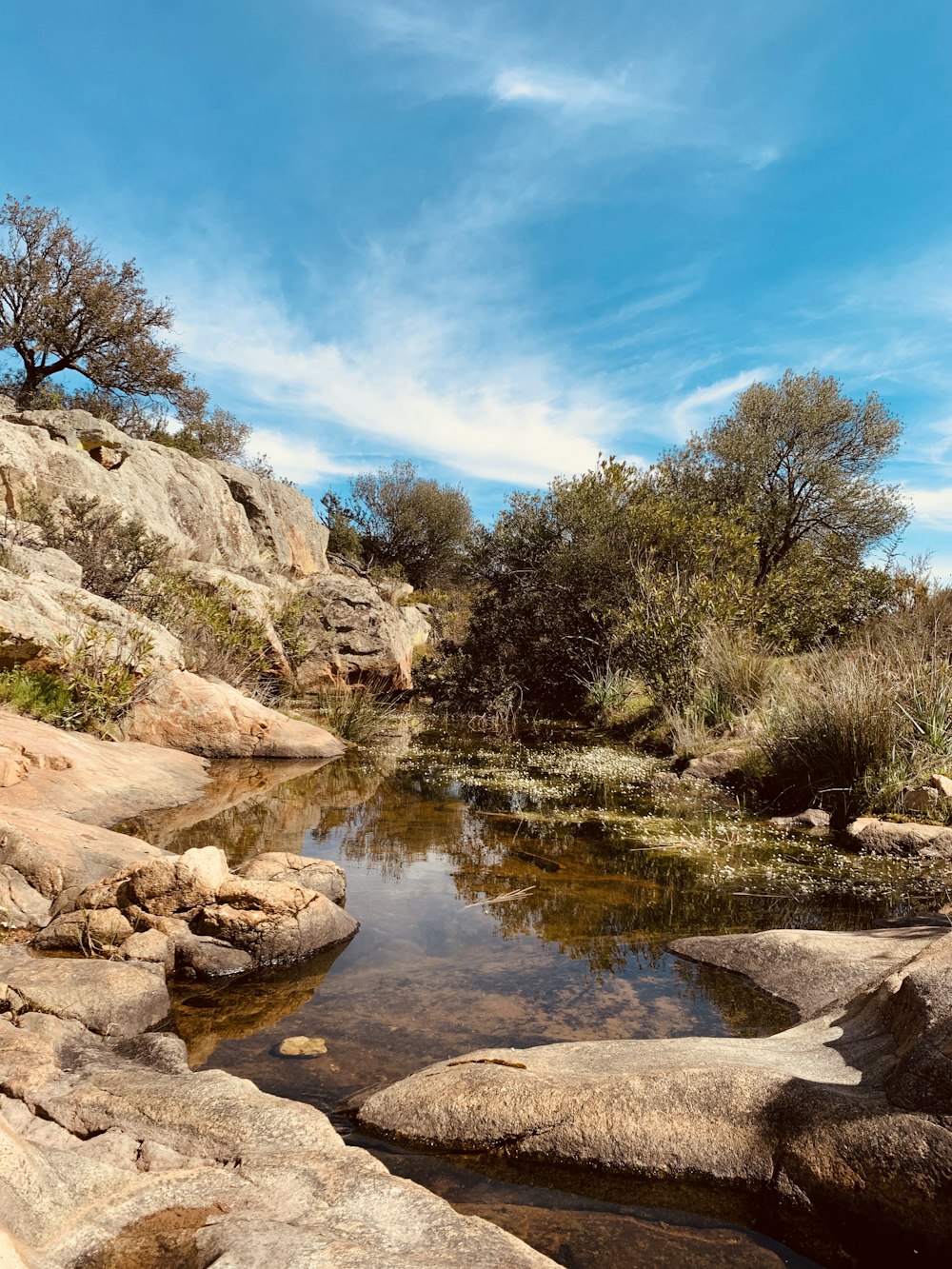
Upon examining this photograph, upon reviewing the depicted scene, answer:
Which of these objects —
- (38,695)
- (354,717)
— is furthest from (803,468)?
(38,695)

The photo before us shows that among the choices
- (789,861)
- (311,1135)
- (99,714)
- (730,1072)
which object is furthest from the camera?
(99,714)

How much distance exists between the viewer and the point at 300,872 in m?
6.38

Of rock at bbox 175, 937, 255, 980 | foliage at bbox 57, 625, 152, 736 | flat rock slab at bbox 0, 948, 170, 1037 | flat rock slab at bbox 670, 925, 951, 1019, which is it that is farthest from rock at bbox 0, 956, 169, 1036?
foliage at bbox 57, 625, 152, 736

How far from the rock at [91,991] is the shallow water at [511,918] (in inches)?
9.7

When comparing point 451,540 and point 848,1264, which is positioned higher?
point 451,540

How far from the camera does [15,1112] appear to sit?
109 inches

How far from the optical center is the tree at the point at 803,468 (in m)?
26.3

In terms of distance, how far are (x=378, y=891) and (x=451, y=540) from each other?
125 feet

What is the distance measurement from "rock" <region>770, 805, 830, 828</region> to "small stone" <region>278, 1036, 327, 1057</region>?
6779mm

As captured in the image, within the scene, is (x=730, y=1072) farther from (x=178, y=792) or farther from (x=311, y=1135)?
(x=178, y=792)

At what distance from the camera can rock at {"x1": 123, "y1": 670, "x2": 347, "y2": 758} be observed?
38.4ft

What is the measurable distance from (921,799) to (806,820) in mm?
1210

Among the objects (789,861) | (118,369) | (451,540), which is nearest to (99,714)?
(789,861)

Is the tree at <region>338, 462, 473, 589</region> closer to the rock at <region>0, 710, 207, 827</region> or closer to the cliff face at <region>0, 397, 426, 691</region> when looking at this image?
the cliff face at <region>0, 397, 426, 691</region>
